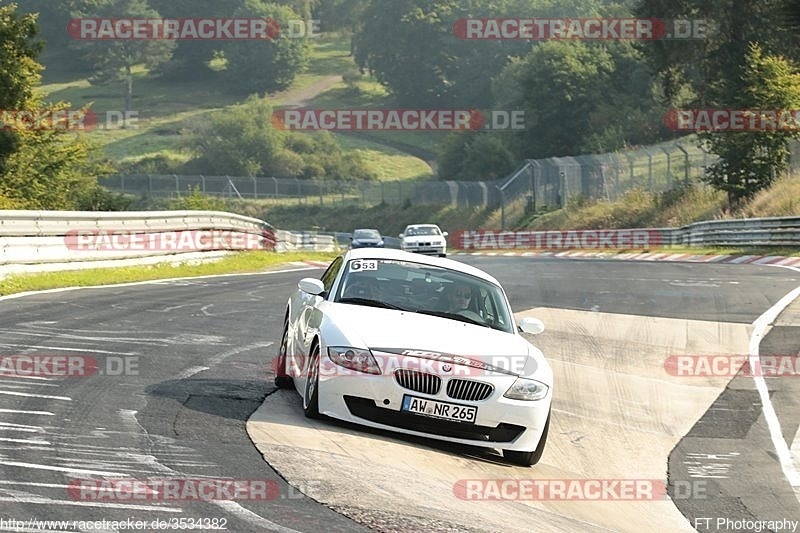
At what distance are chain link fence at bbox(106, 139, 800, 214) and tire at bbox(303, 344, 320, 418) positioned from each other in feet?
123

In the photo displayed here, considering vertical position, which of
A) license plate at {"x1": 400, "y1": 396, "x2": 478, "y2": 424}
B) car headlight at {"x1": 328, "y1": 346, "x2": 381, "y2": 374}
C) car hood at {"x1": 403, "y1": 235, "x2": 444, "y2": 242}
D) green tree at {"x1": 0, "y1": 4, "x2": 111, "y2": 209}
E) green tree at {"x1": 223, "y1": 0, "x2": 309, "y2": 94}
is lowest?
car hood at {"x1": 403, "y1": 235, "x2": 444, "y2": 242}

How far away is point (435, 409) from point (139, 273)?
685 inches

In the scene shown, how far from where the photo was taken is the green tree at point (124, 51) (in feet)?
548

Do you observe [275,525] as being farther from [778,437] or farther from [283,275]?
[283,275]

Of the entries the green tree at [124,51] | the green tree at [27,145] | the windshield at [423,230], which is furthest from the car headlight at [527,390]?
the green tree at [124,51]

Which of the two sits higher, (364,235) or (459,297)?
(459,297)

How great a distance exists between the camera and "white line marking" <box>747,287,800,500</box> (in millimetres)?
10031

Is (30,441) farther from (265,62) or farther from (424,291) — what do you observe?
(265,62)

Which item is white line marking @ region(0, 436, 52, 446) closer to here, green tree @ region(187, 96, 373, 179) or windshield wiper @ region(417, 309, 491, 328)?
windshield wiper @ region(417, 309, 491, 328)

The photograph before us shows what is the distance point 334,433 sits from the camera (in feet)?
29.7

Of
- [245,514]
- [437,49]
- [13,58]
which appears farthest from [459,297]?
[437,49]

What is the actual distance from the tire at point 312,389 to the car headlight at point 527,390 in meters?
1.42

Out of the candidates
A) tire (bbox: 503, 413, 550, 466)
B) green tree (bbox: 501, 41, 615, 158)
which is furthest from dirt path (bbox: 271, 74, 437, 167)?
tire (bbox: 503, 413, 550, 466)

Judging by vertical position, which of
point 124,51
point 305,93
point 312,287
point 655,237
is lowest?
point 655,237
